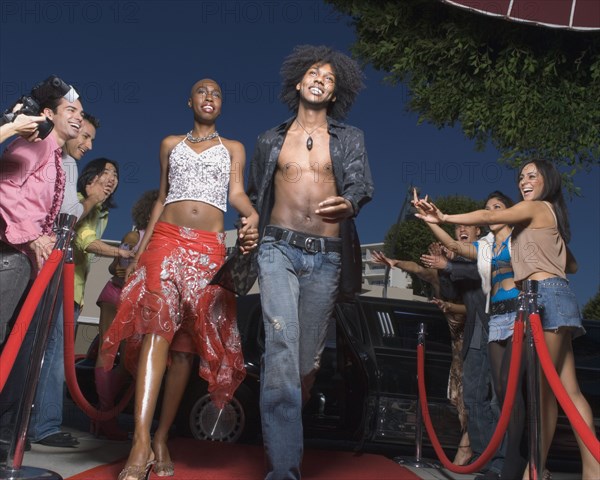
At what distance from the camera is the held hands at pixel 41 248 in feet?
13.2

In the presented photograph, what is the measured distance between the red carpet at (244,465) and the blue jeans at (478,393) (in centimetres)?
65

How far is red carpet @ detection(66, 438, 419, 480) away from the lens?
452 cm

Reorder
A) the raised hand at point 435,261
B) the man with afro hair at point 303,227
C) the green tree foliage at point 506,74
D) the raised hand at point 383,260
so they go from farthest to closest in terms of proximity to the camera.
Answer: the green tree foliage at point 506,74 → the raised hand at point 383,260 → the raised hand at point 435,261 → the man with afro hair at point 303,227

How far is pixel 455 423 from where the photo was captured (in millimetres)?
6352

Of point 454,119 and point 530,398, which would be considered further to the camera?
point 454,119

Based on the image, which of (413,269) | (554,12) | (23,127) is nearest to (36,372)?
(23,127)

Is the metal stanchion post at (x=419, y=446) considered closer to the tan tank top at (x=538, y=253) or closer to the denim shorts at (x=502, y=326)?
the denim shorts at (x=502, y=326)

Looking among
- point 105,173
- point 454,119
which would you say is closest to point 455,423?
point 105,173

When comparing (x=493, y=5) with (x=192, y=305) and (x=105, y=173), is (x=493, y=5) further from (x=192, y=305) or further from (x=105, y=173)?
(x=192, y=305)

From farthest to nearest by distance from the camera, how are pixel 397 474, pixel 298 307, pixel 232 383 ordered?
pixel 397 474 < pixel 232 383 < pixel 298 307

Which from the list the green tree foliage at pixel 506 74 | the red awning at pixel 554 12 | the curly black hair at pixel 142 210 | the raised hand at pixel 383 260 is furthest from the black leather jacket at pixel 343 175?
the green tree foliage at pixel 506 74

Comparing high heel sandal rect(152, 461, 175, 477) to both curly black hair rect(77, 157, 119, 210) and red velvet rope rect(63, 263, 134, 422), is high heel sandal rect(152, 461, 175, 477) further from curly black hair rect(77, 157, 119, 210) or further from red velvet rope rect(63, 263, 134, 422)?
curly black hair rect(77, 157, 119, 210)

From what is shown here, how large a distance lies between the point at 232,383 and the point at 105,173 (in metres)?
2.32

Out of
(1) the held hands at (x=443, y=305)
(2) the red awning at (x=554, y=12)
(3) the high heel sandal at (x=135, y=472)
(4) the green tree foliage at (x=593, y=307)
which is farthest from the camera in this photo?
(4) the green tree foliage at (x=593, y=307)
